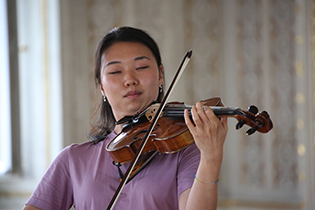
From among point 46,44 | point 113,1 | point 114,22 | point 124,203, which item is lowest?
point 124,203

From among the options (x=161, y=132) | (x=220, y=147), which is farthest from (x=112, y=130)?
(x=220, y=147)

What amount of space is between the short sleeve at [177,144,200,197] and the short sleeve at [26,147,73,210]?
461mm

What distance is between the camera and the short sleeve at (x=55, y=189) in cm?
121

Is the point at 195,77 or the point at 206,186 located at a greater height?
the point at 195,77

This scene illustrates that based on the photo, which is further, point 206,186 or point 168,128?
point 168,128

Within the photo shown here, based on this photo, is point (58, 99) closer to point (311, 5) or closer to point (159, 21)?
point (159, 21)

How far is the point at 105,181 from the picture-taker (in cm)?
116

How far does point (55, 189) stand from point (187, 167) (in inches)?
21.0

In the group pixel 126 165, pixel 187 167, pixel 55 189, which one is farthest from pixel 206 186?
pixel 55 189

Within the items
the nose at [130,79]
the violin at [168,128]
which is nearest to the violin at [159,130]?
the violin at [168,128]

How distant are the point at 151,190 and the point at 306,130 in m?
1.65

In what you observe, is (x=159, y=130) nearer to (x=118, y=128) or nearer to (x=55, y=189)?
(x=118, y=128)

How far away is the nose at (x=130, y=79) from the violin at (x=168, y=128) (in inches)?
4.4

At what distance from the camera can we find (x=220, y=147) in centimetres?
92
